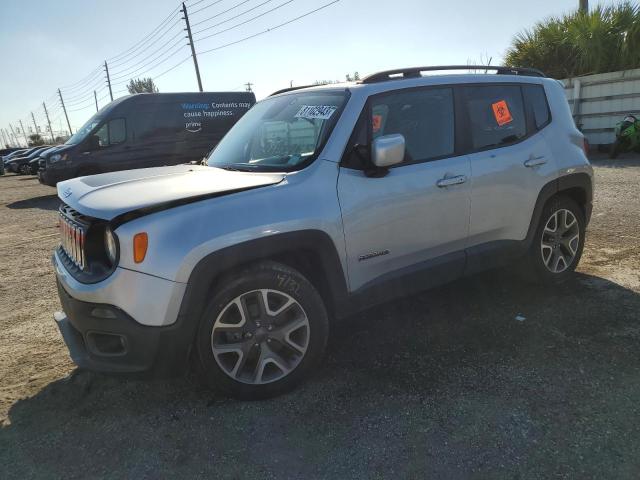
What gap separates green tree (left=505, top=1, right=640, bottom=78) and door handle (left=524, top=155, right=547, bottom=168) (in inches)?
450

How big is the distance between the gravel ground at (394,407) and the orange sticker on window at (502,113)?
1.46 metres

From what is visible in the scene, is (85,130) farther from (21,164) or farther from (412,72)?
(21,164)

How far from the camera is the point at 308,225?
8.91 feet

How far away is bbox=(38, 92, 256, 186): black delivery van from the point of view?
11.5 m

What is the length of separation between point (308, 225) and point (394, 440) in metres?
1.21

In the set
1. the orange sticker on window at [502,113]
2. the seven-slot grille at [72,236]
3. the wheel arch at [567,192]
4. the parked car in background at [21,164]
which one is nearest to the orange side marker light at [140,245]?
the seven-slot grille at [72,236]

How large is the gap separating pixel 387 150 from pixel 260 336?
4.28ft

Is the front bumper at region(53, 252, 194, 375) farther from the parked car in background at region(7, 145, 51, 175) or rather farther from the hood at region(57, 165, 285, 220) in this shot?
the parked car in background at region(7, 145, 51, 175)

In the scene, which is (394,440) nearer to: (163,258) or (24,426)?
(163,258)

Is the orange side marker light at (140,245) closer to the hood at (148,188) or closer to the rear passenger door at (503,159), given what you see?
the hood at (148,188)

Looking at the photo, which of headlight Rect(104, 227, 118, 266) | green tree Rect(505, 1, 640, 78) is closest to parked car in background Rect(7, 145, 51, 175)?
green tree Rect(505, 1, 640, 78)

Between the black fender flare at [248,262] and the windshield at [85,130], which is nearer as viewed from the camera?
the black fender flare at [248,262]

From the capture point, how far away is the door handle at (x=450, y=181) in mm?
3242

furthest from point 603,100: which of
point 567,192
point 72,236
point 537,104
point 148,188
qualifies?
point 72,236
